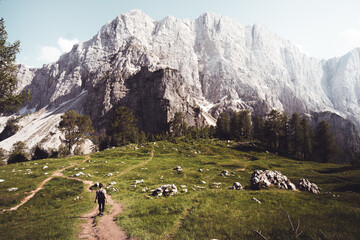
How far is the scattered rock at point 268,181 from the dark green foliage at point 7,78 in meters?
35.3

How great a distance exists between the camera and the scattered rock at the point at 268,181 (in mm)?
21062

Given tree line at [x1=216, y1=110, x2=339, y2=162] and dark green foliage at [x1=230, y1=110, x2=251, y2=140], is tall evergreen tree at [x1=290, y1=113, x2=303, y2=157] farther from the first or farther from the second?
dark green foliage at [x1=230, y1=110, x2=251, y2=140]

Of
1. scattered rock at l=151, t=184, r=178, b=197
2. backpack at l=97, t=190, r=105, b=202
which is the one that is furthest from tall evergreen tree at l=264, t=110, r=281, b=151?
backpack at l=97, t=190, r=105, b=202

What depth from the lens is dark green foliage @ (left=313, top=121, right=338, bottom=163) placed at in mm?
80688

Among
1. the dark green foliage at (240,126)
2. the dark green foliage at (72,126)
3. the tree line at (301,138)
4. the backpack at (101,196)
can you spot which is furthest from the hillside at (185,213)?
the dark green foliage at (240,126)

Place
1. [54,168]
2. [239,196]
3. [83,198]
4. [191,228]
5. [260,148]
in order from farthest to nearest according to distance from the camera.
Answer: [260,148], [54,168], [83,198], [239,196], [191,228]

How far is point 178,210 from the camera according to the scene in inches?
550

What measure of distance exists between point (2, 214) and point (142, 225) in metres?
14.9

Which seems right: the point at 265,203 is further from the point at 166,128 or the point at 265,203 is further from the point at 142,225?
the point at 166,128

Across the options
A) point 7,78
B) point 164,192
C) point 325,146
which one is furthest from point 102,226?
point 325,146

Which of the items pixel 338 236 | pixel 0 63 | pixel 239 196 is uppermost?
pixel 0 63

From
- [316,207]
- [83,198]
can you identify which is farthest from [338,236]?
[83,198]

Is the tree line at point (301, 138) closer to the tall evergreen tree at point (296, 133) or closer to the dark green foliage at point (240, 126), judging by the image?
the tall evergreen tree at point (296, 133)

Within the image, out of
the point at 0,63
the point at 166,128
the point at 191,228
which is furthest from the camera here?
the point at 166,128
